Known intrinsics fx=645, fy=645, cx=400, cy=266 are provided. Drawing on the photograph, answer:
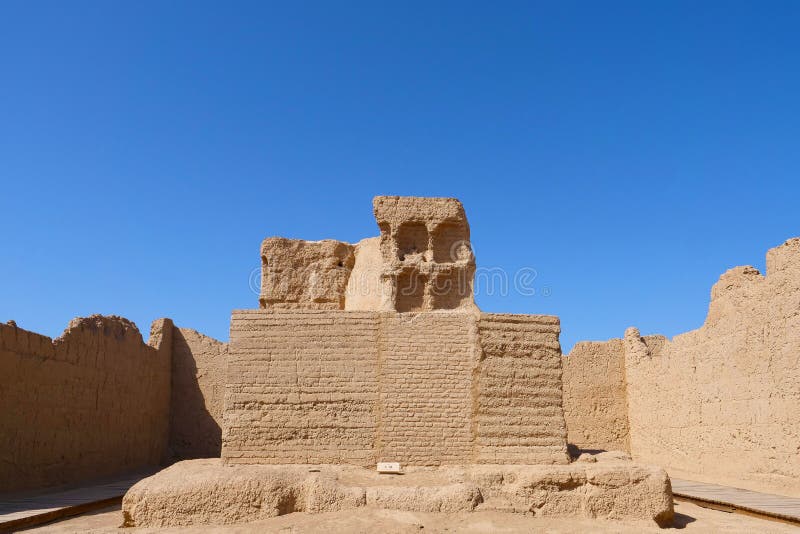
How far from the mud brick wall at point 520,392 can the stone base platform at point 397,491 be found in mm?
357

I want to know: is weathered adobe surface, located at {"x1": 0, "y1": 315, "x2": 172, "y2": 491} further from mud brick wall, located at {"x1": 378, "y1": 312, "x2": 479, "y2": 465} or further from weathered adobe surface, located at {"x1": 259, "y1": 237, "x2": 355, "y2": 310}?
mud brick wall, located at {"x1": 378, "y1": 312, "x2": 479, "y2": 465}

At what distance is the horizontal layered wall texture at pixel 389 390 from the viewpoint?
8.52m

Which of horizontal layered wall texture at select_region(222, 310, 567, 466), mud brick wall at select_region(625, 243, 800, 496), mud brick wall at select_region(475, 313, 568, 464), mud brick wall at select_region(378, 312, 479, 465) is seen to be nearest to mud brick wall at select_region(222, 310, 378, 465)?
horizontal layered wall texture at select_region(222, 310, 567, 466)

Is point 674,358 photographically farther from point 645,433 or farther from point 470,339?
point 470,339

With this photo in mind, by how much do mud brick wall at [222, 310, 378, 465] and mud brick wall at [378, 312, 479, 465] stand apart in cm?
22

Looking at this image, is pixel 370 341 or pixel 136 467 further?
pixel 136 467

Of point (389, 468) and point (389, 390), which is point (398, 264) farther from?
point (389, 468)

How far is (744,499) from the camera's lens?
9664 mm

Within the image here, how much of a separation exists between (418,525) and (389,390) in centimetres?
206

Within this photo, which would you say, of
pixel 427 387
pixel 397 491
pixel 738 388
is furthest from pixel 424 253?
pixel 738 388

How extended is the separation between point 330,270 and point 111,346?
5.75 metres

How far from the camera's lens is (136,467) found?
1444 centimetres

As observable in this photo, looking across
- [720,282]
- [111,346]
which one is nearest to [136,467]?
[111,346]

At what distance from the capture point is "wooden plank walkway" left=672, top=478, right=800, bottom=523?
8430mm
